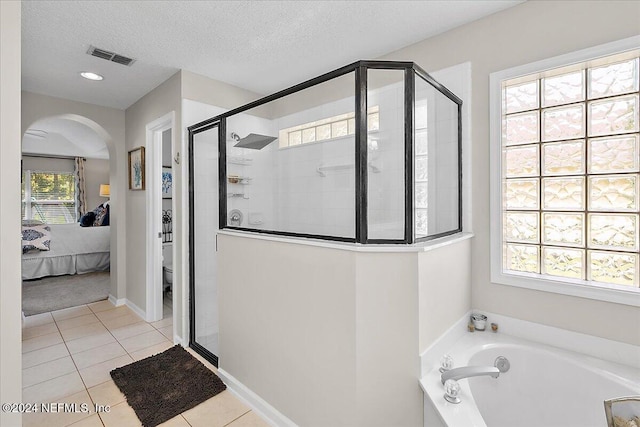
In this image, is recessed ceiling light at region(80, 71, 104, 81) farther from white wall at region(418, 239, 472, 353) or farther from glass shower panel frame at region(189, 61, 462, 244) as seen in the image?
white wall at region(418, 239, 472, 353)

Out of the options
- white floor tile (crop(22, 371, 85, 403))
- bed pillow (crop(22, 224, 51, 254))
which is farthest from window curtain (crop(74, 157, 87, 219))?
white floor tile (crop(22, 371, 85, 403))

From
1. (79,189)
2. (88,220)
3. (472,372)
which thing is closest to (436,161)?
(472,372)

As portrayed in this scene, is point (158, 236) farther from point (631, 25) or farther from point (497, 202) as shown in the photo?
point (631, 25)

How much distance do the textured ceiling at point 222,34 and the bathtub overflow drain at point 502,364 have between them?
209 cm

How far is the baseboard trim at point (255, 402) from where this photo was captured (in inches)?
70.4

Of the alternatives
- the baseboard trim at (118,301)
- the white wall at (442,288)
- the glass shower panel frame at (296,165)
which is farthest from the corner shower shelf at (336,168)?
the baseboard trim at (118,301)

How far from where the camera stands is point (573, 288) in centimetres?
173

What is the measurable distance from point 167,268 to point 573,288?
12.9 ft

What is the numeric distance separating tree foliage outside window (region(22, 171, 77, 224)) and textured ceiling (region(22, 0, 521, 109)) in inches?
211

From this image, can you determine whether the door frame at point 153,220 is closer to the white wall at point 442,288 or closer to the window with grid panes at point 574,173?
the white wall at point 442,288

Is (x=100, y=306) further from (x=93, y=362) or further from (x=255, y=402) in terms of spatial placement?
(x=255, y=402)

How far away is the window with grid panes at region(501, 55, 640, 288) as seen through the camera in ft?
5.37

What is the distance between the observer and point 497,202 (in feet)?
6.42

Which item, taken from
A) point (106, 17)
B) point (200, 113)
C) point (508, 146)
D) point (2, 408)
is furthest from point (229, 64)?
point (2, 408)
